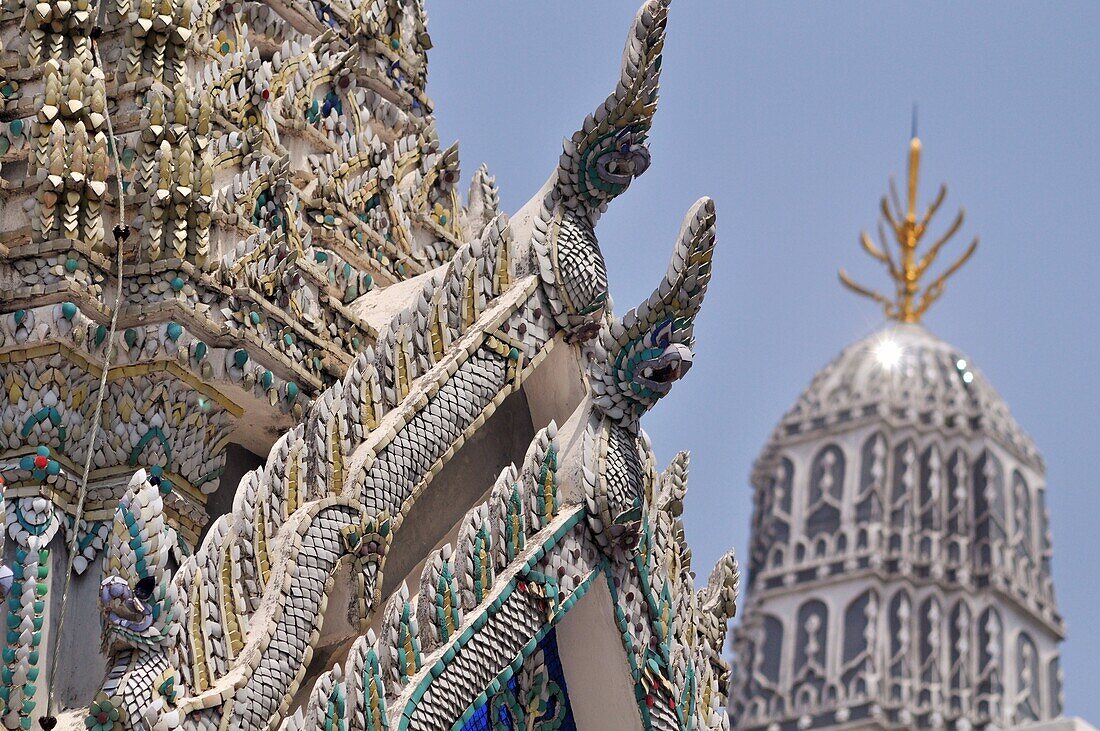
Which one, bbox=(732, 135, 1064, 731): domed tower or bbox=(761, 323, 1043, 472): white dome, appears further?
bbox=(761, 323, 1043, 472): white dome

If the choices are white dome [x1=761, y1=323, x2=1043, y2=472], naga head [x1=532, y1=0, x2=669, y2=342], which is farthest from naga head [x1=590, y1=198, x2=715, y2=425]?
white dome [x1=761, y1=323, x2=1043, y2=472]

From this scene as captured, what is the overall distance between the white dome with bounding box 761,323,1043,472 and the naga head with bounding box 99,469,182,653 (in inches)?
1728

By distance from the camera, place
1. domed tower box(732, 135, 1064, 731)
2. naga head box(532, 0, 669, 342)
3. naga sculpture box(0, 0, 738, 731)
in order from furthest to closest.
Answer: domed tower box(732, 135, 1064, 731) < naga head box(532, 0, 669, 342) < naga sculpture box(0, 0, 738, 731)

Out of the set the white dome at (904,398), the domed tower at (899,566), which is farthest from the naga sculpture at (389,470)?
the white dome at (904,398)

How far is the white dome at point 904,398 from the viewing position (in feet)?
168

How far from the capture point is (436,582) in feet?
28.3

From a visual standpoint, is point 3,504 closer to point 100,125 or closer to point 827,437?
point 100,125

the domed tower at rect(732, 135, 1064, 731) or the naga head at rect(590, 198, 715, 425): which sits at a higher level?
the domed tower at rect(732, 135, 1064, 731)

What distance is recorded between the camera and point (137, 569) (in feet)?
25.6

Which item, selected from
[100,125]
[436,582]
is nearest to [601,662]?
[436,582]

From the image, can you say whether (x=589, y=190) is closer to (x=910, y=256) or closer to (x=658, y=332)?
(x=658, y=332)

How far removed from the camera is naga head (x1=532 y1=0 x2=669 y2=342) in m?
9.80

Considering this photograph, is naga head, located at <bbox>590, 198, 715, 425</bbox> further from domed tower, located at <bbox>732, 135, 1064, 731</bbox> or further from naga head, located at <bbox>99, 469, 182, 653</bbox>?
domed tower, located at <bbox>732, 135, 1064, 731</bbox>

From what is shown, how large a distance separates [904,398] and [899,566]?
3741 mm
